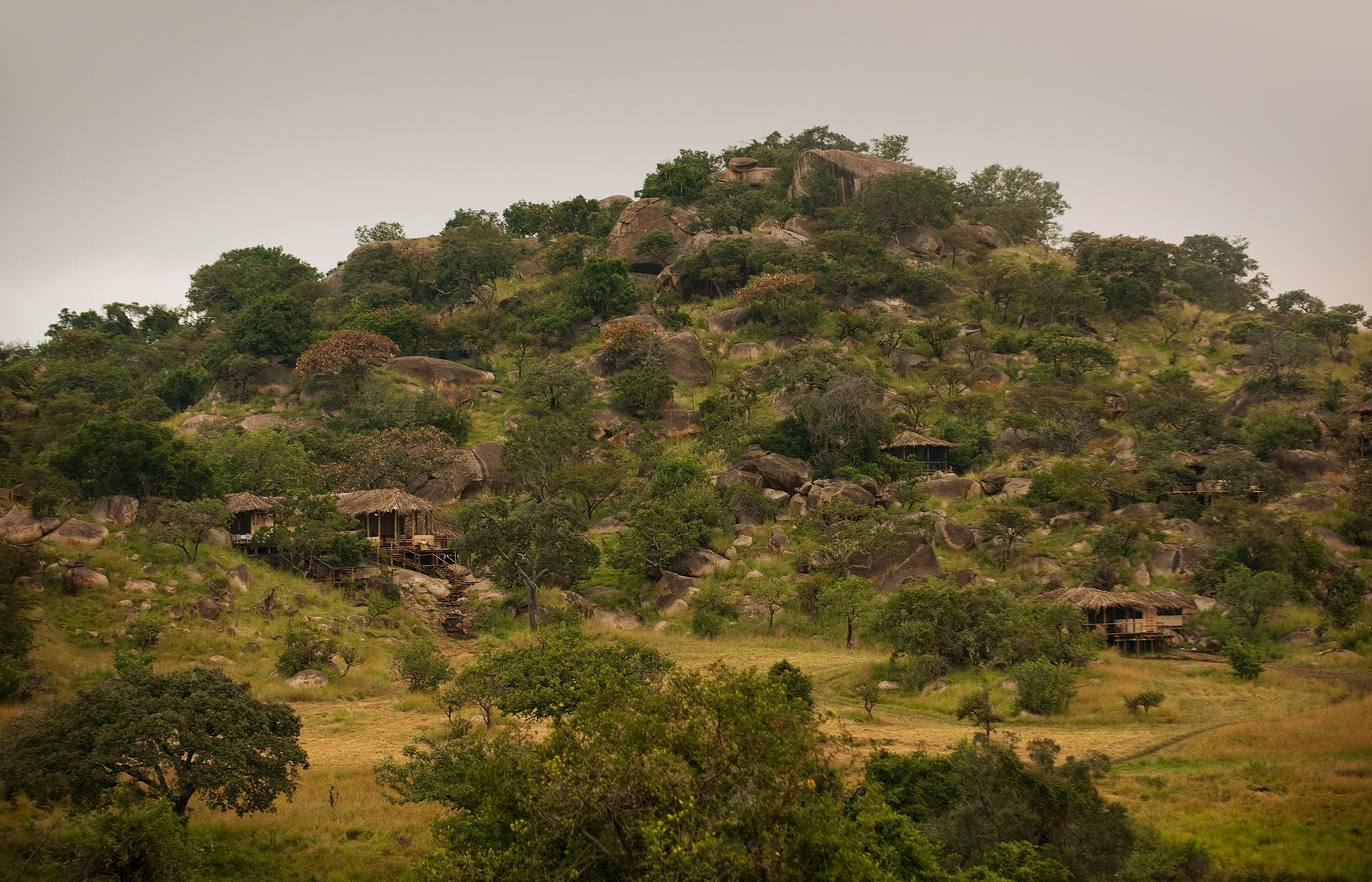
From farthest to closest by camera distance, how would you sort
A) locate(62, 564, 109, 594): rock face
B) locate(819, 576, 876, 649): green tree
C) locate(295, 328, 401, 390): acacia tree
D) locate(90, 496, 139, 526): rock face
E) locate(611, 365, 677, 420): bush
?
locate(295, 328, 401, 390): acacia tree < locate(611, 365, 677, 420): bush < locate(819, 576, 876, 649): green tree < locate(90, 496, 139, 526): rock face < locate(62, 564, 109, 594): rock face

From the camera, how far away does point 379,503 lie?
130 ft

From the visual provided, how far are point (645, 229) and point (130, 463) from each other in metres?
46.3

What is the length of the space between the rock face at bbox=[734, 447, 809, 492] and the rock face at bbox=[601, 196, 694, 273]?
29952 millimetres

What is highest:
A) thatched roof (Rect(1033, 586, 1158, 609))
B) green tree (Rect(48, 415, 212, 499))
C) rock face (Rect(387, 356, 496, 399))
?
rock face (Rect(387, 356, 496, 399))

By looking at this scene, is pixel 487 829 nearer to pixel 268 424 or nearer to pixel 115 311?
pixel 268 424

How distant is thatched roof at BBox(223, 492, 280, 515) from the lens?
38.0 m

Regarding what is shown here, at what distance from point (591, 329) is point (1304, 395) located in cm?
4150

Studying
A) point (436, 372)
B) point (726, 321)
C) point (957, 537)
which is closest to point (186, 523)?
point (436, 372)

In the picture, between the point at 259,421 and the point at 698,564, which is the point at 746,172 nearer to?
the point at 259,421

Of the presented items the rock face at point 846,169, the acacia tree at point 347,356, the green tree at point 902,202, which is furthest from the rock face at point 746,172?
the acacia tree at point 347,356

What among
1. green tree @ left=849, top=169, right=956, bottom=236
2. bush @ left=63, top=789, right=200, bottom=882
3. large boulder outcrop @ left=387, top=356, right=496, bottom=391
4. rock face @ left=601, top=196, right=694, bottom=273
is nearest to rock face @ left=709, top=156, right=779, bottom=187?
rock face @ left=601, top=196, right=694, bottom=273

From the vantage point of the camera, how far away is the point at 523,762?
478 inches

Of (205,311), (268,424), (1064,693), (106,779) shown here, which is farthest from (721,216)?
(106,779)

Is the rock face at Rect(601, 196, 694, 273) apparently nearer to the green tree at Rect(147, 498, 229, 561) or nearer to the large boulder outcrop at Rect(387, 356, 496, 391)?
the large boulder outcrop at Rect(387, 356, 496, 391)
